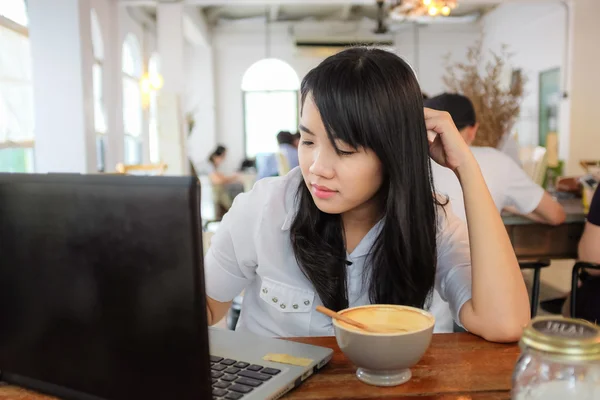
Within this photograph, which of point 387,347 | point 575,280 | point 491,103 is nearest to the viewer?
point 387,347

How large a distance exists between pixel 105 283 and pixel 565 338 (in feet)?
1.42

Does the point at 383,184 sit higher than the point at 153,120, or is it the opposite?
the point at 153,120

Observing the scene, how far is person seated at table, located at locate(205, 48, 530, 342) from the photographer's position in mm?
958

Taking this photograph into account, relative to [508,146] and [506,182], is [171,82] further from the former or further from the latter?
[506,182]

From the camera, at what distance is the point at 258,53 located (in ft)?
36.7

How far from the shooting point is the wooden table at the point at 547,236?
2475 mm

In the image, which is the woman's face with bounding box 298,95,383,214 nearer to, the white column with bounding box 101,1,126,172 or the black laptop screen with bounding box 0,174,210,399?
the black laptop screen with bounding box 0,174,210,399

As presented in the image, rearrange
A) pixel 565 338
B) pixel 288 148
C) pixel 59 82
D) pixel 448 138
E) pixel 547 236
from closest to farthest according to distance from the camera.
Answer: pixel 565 338 → pixel 448 138 → pixel 547 236 → pixel 59 82 → pixel 288 148

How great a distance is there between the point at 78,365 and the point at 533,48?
29.4ft

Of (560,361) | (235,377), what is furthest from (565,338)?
(235,377)

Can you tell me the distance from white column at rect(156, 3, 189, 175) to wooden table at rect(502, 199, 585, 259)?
5151 millimetres

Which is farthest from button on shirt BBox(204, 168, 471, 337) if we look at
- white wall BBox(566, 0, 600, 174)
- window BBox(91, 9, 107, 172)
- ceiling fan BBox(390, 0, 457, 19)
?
white wall BBox(566, 0, 600, 174)

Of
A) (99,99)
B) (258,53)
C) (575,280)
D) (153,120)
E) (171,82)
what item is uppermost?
(258,53)

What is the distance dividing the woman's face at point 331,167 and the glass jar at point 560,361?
1.50 feet
